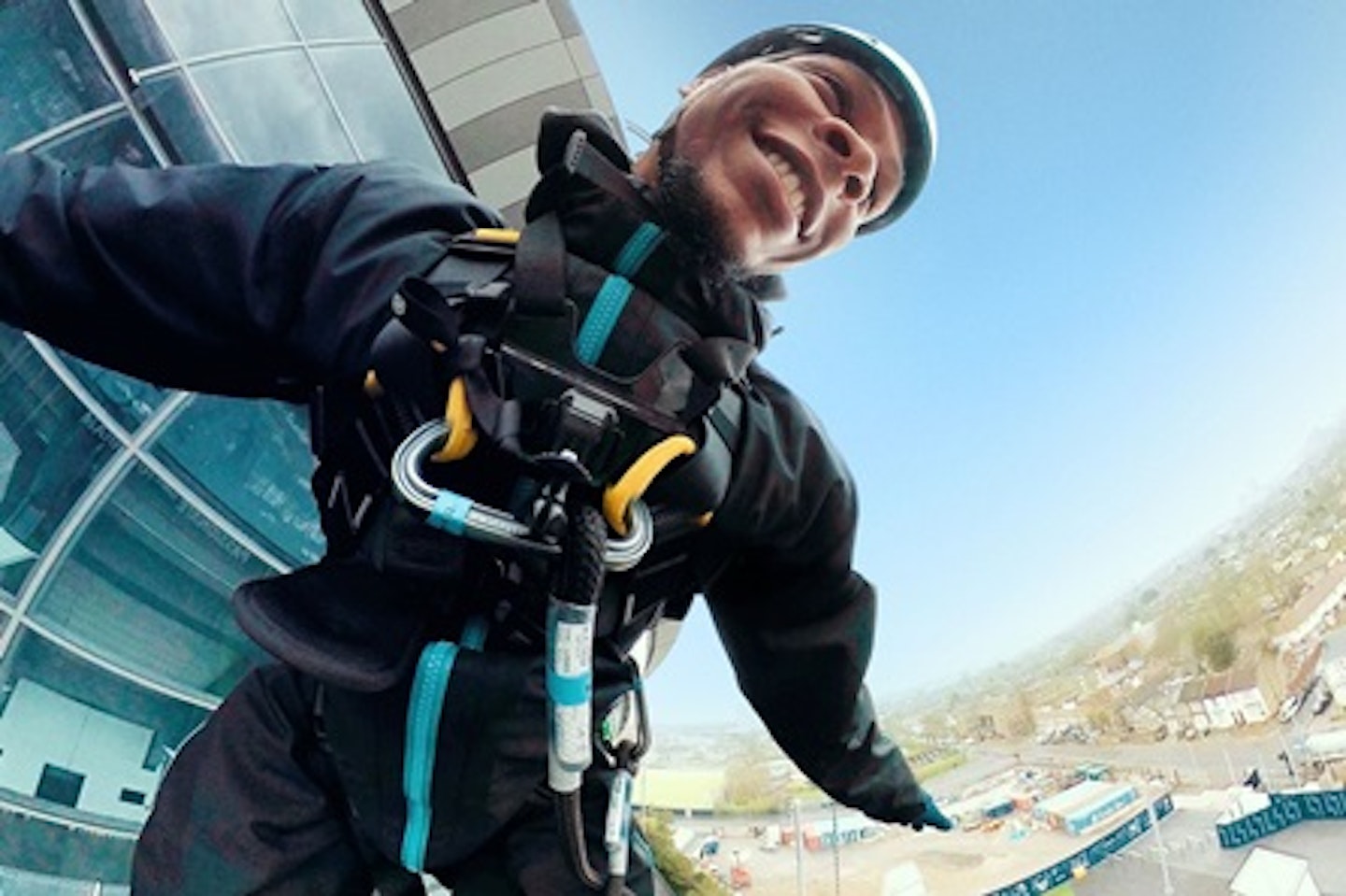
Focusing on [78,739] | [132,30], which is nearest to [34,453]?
[78,739]

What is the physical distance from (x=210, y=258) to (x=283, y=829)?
0.45 metres

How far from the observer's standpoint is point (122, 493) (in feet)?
6.01

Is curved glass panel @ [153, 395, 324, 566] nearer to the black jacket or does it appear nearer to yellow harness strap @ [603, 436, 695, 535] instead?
the black jacket

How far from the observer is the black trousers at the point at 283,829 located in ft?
2.04

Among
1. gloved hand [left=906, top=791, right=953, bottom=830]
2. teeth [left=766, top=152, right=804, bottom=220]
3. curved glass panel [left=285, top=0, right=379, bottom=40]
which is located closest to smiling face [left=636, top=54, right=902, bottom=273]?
teeth [left=766, top=152, right=804, bottom=220]

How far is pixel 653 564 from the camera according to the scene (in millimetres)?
692

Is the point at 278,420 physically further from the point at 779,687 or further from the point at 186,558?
the point at 779,687

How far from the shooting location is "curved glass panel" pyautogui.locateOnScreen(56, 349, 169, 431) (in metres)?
1.71

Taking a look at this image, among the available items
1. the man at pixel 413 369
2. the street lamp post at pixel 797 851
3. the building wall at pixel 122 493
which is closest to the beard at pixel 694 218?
the man at pixel 413 369

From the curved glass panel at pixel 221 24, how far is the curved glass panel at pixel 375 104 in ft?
0.40

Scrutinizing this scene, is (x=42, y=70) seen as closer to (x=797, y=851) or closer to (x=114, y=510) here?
(x=114, y=510)

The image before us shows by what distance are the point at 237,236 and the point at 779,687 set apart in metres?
0.64

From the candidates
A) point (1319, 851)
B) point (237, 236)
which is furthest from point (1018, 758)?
point (237, 236)

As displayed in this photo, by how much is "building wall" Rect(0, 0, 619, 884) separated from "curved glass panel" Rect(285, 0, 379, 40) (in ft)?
0.23
